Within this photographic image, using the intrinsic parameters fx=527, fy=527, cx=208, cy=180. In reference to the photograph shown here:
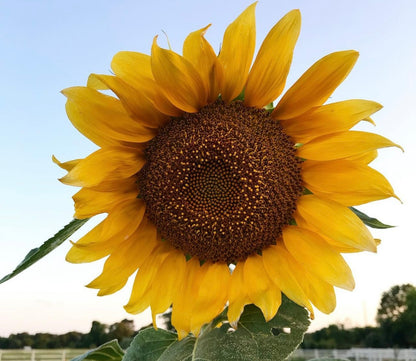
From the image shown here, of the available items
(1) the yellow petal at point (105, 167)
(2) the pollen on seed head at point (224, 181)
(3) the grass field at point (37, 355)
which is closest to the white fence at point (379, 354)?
(3) the grass field at point (37, 355)

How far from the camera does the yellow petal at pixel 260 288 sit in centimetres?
167

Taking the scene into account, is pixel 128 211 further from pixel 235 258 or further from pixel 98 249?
pixel 235 258

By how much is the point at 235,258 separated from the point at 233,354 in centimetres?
36

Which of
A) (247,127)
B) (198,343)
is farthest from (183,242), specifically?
(247,127)

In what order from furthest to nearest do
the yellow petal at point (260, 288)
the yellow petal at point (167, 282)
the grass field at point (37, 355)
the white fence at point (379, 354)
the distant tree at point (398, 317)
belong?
the distant tree at point (398, 317) → the white fence at point (379, 354) → the grass field at point (37, 355) → the yellow petal at point (167, 282) → the yellow petal at point (260, 288)

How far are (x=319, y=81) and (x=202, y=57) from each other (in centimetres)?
40

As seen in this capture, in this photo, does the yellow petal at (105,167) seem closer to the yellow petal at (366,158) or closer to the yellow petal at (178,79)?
the yellow petal at (178,79)

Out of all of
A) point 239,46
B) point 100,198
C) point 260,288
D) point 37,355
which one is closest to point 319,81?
point 239,46

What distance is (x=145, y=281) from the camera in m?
1.92

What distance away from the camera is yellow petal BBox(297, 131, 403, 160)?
5.74ft

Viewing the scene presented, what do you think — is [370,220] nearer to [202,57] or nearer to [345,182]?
[345,182]

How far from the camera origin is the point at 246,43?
5.75ft

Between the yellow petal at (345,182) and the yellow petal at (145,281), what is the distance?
1.98 ft

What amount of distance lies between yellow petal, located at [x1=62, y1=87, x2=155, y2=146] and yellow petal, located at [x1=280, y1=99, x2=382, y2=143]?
22.4 inches
